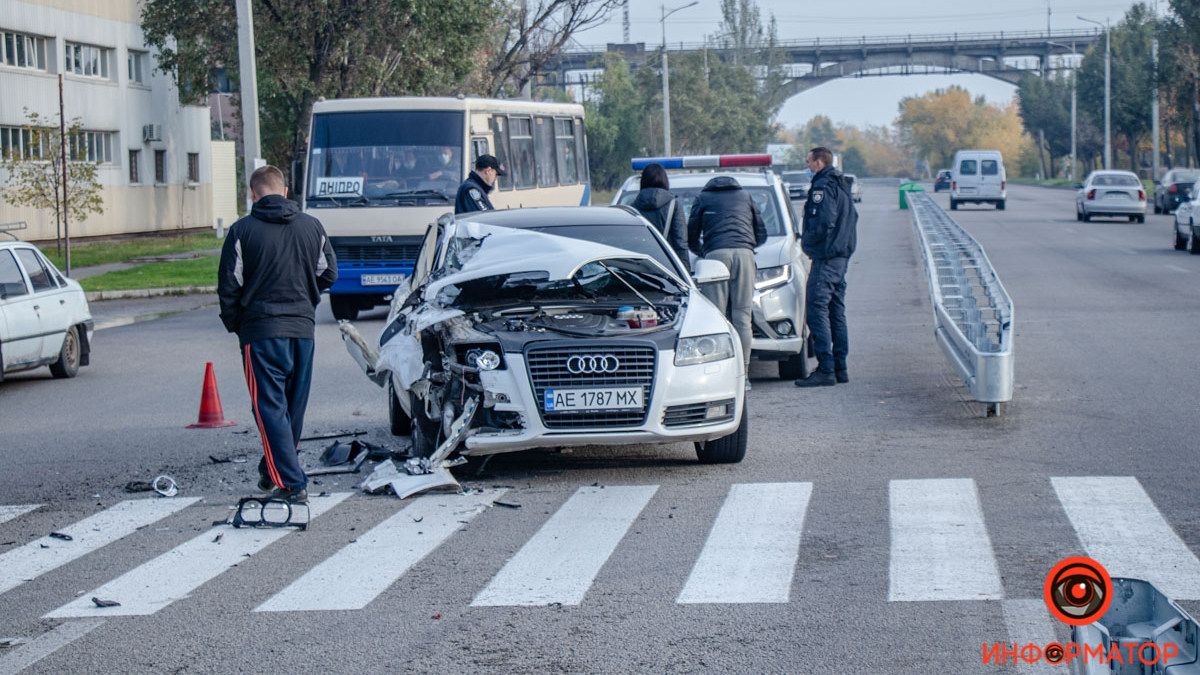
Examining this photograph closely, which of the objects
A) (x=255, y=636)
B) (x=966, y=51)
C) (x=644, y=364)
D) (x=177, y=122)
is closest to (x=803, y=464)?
(x=644, y=364)

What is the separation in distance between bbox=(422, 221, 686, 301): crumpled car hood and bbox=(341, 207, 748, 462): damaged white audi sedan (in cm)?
1

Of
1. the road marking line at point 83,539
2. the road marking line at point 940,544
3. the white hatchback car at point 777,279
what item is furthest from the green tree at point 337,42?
the road marking line at point 940,544

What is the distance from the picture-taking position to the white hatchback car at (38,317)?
1492 cm

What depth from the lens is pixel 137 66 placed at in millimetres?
49594

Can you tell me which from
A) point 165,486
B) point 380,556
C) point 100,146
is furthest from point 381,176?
point 100,146

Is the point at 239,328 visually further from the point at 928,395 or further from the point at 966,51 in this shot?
the point at 966,51

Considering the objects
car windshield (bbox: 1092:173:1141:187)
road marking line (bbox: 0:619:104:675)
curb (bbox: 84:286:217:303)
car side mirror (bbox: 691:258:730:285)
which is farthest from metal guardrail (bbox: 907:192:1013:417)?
car windshield (bbox: 1092:173:1141:187)

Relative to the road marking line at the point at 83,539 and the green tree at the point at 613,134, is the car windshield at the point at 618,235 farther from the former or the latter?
the green tree at the point at 613,134

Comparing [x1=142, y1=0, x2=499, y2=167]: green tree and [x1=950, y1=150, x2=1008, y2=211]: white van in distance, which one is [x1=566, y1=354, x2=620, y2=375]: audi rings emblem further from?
[x1=950, y1=150, x2=1008, y2=211]: white van in distance

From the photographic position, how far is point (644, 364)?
916 cm

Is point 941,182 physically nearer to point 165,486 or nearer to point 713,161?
point 713,161

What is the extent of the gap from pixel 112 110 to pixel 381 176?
93.4 feet

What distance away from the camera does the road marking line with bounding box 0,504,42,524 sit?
888 centimetres

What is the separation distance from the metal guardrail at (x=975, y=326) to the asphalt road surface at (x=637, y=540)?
0.33 m
